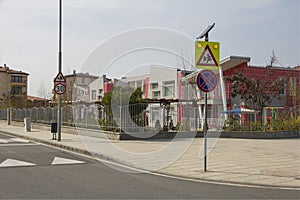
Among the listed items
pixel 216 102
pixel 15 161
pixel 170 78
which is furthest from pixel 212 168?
pixel 170 78

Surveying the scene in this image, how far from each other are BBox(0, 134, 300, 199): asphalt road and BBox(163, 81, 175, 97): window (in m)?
32.1

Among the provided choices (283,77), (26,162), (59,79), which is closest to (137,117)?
(59,79)

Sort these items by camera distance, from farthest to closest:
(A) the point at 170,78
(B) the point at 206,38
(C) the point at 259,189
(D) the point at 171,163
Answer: (A) the point at 170,78, (D) the point at 171,163, (B) the point at 206,38, (C) the point at 259,189

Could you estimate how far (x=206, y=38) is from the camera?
35.2 feet

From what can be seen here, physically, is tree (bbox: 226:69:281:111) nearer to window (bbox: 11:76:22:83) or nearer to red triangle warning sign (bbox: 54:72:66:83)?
red triangle warning sign (bbox: 54:72:66:83)

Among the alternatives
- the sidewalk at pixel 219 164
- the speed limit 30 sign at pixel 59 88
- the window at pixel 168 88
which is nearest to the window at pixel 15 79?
the window at pixel 168 88

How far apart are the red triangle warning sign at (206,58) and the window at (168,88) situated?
32.6 m

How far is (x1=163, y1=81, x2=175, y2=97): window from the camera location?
43.4 meters

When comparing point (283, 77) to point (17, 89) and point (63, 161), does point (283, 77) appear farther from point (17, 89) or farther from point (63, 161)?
point (17, 89)

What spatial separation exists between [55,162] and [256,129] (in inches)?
599

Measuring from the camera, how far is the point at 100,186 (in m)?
8.48

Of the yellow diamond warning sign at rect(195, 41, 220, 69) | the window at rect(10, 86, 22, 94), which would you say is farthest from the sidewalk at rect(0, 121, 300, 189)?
the window at rect(10, 86, 22, 94)

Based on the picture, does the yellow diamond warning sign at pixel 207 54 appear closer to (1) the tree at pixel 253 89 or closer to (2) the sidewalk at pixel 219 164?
(2) the sidewalk at pixel 219 164

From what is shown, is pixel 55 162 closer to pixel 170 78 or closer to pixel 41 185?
pixel 41 185
